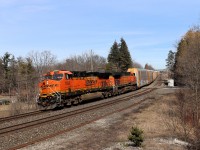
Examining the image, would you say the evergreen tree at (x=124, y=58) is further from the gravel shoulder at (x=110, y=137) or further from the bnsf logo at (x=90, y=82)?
the gravel shoulder at (x=110, y=137)

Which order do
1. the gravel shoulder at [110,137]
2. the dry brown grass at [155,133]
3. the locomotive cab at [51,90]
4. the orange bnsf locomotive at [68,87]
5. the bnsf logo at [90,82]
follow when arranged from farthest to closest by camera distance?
the bnsf logo at [90,82], the orange bnsf locomotive at [68,87], the locomotive cab at [51,90], the dry brown grass at [155,133], the gravel shoulder at [110,137]

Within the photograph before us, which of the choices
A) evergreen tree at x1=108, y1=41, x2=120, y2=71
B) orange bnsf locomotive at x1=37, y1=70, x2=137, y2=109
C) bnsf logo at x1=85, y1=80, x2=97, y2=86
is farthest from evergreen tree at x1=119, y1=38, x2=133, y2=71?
bnsf logo at x1=85, y1=80, x2=97, y2=86

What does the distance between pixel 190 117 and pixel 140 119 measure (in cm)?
349

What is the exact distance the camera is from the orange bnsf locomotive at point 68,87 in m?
23.9

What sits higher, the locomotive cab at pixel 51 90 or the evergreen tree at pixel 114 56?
the evergreen tree at pixel 114 56

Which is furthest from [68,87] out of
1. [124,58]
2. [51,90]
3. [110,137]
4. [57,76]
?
[124,58]

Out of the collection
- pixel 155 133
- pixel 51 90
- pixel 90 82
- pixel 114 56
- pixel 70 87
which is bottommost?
pixel 155 133

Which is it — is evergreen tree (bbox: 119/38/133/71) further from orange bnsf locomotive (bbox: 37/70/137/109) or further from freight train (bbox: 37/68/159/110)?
orange bnsf locomotive (bbox: 37/70/137/109)

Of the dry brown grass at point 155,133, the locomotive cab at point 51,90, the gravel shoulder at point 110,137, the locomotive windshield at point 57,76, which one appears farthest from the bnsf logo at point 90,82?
the gravel shoulder at point 110,137

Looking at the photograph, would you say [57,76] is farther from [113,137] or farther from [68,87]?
[113,137]

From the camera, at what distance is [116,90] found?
129 ft

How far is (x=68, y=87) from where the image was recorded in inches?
993

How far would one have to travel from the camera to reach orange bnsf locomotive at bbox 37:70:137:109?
23859 millimetres

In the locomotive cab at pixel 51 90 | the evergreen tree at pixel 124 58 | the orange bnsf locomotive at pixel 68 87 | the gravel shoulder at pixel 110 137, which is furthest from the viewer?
the evergreen tree at pixel 124 58
